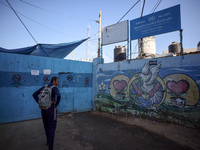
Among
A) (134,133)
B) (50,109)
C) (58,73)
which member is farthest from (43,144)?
(58,73)

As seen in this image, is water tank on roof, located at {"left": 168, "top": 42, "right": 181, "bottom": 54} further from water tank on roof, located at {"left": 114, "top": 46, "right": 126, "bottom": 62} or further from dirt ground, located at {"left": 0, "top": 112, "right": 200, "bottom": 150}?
dirt ground, located at {"left": 0, "top": 112, "right": 200, "bottom": 150}

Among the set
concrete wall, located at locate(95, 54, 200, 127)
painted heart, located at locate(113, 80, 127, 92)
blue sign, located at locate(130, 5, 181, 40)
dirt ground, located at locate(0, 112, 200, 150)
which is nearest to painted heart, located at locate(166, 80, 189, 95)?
concrete wall, located at locate(95, 54, 200, 127)

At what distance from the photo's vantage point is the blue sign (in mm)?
4809

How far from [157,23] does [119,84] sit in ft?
11.5

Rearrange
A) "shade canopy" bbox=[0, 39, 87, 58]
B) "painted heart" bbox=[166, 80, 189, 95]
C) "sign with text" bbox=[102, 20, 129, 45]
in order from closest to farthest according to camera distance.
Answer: "painted heart" bbox=[166, 80, 189, 95], "shade canopy" bbox=[0, 39, 87, 58], "sign with text" bbox=[102, 20, 129, 45]

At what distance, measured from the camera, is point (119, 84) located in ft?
19.8

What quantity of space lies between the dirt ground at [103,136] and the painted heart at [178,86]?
4.52ft

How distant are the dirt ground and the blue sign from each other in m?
4.17

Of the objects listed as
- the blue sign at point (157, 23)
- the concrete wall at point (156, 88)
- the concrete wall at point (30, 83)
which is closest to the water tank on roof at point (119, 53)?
the concrete wall at point (156, 88)

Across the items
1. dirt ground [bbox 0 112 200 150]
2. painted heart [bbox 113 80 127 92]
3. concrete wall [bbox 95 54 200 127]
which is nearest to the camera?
dirt ground [bbox 0 112 200 150]

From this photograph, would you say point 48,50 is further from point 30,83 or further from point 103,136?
point 103,136

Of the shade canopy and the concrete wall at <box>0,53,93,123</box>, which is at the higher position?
the shade canopy

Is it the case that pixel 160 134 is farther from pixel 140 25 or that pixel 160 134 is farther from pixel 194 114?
pixel 140 25

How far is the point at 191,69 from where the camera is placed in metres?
4.21
